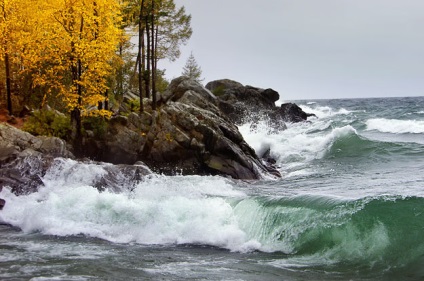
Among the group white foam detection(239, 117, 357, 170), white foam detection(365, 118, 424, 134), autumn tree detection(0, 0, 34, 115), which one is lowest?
white foam detection(239, 117, 357, 170)

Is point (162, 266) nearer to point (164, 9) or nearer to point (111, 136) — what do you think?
point (111, 136)

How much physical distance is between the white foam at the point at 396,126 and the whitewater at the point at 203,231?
79.3 ft

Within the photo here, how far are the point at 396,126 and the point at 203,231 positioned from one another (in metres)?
35.7

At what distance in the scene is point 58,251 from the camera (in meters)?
10.3

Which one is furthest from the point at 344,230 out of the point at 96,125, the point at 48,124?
the point at 48,124

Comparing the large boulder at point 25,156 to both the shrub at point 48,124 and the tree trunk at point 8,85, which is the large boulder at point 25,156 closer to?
the shrub at point 48,124

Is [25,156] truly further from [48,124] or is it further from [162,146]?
[162,146]

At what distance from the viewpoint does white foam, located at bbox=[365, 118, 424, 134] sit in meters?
40.7

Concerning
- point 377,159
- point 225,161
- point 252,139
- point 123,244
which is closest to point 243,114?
point 252,139

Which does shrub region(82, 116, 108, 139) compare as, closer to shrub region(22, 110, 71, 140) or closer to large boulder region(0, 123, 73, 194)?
shrub region(22, 110, 71, 140)

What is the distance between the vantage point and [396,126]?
142 feet

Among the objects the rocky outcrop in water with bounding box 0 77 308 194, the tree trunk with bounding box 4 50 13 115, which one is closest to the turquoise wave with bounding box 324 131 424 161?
the rocky outcrop in water with bounding box 0 77 308 194

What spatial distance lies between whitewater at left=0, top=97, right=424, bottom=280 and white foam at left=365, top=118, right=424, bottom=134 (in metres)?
24.2

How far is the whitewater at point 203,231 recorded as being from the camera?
30.1 feet
